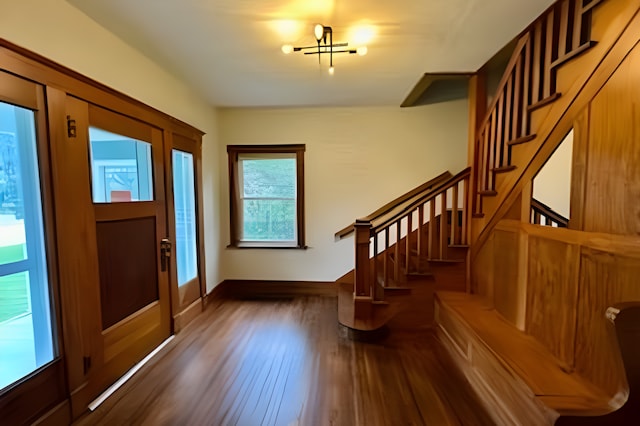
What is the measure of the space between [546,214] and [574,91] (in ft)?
2.93

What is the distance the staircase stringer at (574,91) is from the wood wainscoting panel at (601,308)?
77cm

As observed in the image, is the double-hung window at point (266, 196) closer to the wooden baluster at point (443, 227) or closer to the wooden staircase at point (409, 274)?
the wooden staircase at point (409, 274)

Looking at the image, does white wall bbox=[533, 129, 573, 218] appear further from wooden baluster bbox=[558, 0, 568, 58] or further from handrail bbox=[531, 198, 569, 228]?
wooden baluster bbox=[558, 0, 568, 58]

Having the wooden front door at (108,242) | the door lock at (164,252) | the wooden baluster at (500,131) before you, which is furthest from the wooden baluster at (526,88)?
the door lock at (164,252)

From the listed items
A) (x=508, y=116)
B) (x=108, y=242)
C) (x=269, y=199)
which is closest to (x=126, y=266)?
(x=108, y=242)

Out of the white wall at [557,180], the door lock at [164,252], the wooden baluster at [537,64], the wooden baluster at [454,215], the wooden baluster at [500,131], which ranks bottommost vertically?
the door lock at [164,252]

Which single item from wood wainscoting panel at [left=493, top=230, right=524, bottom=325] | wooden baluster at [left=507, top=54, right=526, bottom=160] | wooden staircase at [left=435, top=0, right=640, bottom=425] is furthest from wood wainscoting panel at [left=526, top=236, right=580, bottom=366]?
wooden baluster at [left=507, top=54, right=526, bottom=160]

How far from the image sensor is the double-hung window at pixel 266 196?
14.4 ft

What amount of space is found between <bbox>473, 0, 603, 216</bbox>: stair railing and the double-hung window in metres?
2.36

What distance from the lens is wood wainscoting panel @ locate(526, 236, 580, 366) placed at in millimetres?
1807

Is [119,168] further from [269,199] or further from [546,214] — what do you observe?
[546,214]

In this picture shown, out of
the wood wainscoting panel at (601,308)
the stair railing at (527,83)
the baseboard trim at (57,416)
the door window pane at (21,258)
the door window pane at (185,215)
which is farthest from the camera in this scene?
the door window pane at (185,215)

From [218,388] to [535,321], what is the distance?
2375mm

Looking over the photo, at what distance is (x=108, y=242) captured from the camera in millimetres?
2266
